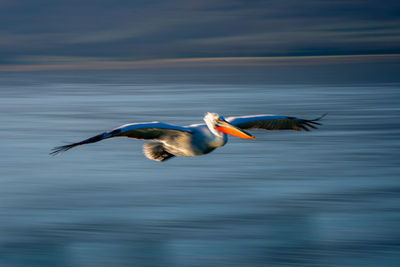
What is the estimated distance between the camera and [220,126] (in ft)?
31.6

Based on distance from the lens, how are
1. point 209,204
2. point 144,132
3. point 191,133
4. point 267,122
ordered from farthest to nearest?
point 209,204 < point 267,122 < point 144,132 < point 191,133

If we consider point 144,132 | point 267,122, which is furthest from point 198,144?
point 267,122

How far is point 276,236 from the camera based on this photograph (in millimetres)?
11688

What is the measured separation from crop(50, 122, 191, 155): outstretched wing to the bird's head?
0.34 meters

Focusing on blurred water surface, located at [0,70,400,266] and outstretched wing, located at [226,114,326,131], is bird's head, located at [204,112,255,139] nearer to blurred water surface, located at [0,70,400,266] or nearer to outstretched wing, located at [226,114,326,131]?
outstretched wing, located at [226,114,326,131]

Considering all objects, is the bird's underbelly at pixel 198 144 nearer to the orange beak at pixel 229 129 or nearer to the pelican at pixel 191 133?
the pelican at pixel 191 133

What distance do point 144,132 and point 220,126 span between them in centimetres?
→ 114

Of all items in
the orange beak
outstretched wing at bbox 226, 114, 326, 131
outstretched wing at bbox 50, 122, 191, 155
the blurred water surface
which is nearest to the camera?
outstretched wing at bbox 50, 122, 191, 155

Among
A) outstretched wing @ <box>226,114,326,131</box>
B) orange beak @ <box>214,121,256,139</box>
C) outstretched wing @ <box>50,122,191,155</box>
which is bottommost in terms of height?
outstretched wing @ <box>50,122,191,155</box>

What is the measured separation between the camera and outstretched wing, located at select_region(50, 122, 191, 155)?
9141 millimetres

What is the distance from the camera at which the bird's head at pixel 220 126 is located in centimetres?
955

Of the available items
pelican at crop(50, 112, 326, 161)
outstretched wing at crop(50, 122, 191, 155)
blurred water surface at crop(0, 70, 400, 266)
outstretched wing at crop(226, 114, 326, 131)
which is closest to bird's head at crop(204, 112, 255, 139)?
pelican at crop(50, 112, 326, 161)

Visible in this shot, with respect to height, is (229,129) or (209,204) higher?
(209,204)

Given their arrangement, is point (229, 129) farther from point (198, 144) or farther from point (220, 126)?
point (198, 144)
